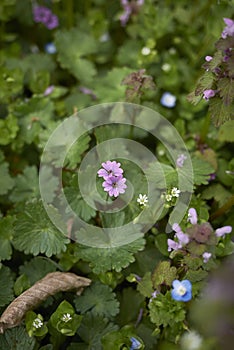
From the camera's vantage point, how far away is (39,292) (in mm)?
2090

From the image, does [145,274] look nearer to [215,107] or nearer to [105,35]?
[215,107]

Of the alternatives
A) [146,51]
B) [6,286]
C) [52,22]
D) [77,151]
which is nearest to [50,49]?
[52,22]

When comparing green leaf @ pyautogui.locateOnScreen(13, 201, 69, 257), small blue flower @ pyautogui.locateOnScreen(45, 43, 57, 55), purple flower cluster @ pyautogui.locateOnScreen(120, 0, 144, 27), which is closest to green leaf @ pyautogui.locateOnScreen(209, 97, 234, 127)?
green leaf @ pyautogui.locateOnScreen(13, 201, 69, 257)

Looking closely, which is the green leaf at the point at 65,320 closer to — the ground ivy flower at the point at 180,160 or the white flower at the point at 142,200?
the white flower at the point at 142,200

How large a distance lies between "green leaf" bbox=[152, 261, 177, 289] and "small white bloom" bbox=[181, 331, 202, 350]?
195 mm

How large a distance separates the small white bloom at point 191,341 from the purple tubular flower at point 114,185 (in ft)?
1.87

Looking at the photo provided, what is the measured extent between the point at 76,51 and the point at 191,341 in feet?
5.88

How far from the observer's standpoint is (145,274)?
215cm

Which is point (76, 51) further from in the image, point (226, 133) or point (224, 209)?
point (224, 209)

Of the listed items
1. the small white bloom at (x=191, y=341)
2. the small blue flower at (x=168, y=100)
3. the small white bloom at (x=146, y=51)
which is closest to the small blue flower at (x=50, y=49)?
the small white bloom at (x=146, y=51)

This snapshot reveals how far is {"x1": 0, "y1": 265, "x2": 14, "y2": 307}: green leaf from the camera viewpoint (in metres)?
2.09

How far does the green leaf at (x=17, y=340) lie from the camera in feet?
6.45

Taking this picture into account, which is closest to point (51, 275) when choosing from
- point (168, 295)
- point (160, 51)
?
point (168, 295)

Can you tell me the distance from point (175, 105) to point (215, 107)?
3.35 ft
